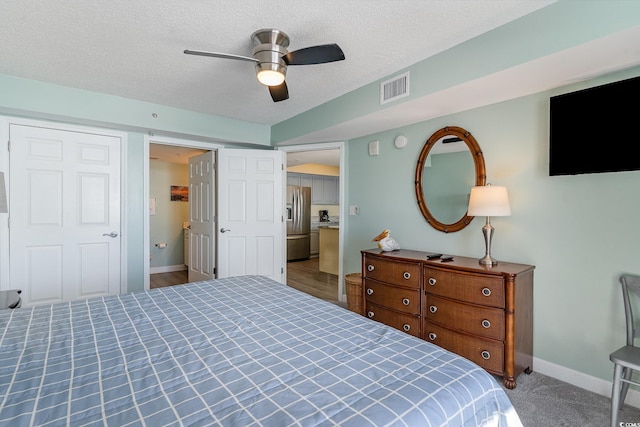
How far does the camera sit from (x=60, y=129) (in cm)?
317

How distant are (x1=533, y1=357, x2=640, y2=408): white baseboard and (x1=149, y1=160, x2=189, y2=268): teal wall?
5992mm

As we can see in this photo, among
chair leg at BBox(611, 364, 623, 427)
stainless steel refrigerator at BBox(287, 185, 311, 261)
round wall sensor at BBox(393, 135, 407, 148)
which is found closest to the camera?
chair leg at BBox(611, 364, 623, 427)

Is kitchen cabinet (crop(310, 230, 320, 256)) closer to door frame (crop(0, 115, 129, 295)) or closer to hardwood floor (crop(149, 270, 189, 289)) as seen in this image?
hardwood floor (crop(149, 270, 189, 289))

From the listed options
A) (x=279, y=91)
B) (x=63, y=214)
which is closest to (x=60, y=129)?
(x=63, y=214)

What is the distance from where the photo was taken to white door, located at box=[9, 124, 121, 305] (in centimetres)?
300

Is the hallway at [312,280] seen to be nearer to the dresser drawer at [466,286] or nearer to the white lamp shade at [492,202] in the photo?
the dresser drawer at [466,286]

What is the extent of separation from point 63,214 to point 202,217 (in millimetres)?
1597

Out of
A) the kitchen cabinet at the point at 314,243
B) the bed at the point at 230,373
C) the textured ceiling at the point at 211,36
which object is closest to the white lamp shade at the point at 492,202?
the textured ceiling at the point at 211,36

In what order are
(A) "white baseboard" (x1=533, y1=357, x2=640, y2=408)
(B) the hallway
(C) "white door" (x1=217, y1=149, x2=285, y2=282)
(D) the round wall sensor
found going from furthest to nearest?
(B) the hallway
(C) "white door" (x1=217, y1=149, x2=285, y2=282)
(D) the round wall sensor
(A) "white baseboard" (x1=533, y1=357, x2=640, y2=408)

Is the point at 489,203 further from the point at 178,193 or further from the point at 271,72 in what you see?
the point at 178,193

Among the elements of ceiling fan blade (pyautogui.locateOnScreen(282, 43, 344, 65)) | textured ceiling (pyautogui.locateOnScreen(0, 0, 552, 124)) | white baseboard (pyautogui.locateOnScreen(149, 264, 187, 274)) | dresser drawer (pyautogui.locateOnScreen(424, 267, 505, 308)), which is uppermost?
textured ceiling (pyautogui.locateOnScreen(0, 0, 552, 124))

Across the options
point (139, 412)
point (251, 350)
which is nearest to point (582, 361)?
point (251, 350)

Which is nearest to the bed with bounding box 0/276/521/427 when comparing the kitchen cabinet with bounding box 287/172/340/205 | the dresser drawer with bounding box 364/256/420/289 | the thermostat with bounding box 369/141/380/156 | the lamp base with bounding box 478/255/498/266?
the dresser drawer with bounding box 364/256/420/289

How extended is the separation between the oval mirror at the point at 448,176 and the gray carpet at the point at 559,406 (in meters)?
1.28
